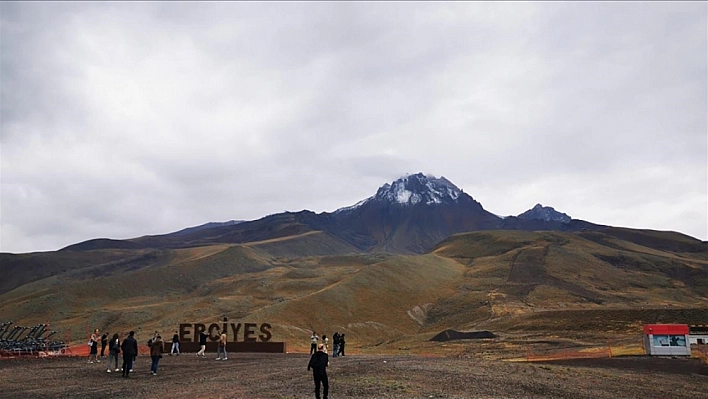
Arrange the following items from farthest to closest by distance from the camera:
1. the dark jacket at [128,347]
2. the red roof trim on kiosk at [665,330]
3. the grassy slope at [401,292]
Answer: the grassy slope at [401,292]
the red roof trim on kiosk at [665,330]
the dark jacket at [128,347]

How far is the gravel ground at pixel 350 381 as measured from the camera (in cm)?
1970

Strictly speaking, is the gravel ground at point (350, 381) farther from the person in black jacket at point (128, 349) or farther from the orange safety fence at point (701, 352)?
the orange safety fence at point (701, 352)

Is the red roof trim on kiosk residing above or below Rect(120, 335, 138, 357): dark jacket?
below

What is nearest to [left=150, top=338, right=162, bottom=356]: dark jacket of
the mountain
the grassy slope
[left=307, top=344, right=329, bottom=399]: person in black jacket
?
[left=307, top=344, right=329, bottom=399]: person in black jacket

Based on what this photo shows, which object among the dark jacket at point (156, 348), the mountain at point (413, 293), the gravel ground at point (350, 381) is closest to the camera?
the gravel ground at point (350, 381)

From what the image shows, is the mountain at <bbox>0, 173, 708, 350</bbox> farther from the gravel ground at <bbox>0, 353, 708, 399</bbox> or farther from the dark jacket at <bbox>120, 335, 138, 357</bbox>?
the dark jacket at <bbox>120, 335, 138, 357</bbox>

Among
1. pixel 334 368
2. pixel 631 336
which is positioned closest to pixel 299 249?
pixel 631 336

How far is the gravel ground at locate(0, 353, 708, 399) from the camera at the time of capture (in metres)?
19.7

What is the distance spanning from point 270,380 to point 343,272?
90081 millimetres

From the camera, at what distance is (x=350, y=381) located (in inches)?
856

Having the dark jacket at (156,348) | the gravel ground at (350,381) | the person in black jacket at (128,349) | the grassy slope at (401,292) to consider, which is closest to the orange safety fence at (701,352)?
the gravel ground at (350,381)

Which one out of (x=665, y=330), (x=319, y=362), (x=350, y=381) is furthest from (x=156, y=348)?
(x=665, y=330)

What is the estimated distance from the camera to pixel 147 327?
78.1 m

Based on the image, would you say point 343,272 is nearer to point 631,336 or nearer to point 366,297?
point 366,297
